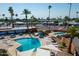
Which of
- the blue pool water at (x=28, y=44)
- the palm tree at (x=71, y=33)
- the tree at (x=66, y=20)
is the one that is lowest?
the blue pool water at (x=28, y=44)

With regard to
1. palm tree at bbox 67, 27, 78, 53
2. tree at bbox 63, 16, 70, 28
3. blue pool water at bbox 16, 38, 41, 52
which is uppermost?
tree at bbox 63, 16, 70, 28

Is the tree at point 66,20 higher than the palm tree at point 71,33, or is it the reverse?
the tree at point 66,20

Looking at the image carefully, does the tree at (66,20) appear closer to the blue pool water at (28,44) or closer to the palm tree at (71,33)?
the palm tree at (71,33)

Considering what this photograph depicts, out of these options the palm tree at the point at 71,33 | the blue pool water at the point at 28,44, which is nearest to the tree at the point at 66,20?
the palm tree at the point at 71,33

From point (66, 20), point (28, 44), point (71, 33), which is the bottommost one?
point (28, 44)

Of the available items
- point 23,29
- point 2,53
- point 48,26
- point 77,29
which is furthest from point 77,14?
point 2,53

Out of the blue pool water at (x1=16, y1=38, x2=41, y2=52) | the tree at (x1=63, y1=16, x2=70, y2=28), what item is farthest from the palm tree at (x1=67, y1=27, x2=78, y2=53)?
the blue pool water at (x1=16, y1=38, x2=41, y2=52)

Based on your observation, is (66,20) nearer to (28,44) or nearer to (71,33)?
(71,33)

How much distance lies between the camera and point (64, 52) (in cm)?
404

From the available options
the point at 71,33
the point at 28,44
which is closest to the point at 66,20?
the point at 71,33

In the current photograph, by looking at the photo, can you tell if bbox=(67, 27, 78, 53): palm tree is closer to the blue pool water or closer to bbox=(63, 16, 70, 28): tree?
bbox=(63, 16, 70, 28): tree

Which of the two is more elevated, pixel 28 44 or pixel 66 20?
pixel 66 20

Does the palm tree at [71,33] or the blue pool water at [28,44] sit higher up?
the palm tree at [71,33]

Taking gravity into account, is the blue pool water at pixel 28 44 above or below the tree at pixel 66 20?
below
